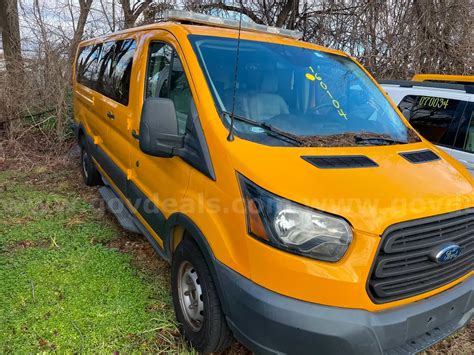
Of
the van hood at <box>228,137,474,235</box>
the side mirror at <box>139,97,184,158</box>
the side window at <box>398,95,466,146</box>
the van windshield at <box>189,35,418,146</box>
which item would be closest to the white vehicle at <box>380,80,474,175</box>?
the side window at <box>398,95,466,146</box>

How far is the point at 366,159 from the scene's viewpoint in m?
2.29

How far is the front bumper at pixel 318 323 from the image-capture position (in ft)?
6.03

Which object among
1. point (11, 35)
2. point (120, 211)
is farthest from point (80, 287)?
A: point (11, 35)

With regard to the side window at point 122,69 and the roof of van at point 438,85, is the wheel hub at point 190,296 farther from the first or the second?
the roof of van at point 438,85

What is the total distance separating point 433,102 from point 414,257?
389 cm

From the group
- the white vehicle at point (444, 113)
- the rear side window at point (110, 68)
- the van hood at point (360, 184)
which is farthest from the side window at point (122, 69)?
the white vehicle at point (444, 113)

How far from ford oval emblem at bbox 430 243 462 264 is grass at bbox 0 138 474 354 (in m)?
1.10

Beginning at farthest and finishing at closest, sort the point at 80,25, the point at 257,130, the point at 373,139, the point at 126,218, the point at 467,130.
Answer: the point at 80,25, the point at 467,130, the point at 126,218, the point at 373,139, the point at 257,130

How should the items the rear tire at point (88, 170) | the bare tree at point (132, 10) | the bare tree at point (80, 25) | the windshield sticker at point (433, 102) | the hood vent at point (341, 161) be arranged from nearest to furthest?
the hood vent at point (341, 161)
the windshield sticker at point (433, 102)
the rear tire at point (88, 170)
the bare tree at point (80, 25)
the bare tree at point (132, 10)

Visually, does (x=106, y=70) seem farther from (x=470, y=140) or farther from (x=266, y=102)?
(x=470, y=140)

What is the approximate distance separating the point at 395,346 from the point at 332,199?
2.64 feet

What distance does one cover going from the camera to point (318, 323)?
1.84 meters

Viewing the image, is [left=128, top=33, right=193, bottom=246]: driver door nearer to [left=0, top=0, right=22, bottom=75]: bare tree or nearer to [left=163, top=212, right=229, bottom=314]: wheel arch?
[left=163, top=212, right=229, bottom=314]: wheel arch

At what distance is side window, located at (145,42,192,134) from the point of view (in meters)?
2.70
